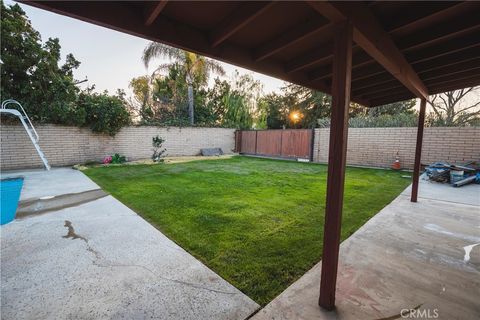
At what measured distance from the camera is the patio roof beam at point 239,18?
156 centimetres

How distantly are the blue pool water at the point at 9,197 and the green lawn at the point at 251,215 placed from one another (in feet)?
4.73

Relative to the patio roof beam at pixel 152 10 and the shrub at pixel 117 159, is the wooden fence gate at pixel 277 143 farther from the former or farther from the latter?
the patio roof beam at pixel 152 10

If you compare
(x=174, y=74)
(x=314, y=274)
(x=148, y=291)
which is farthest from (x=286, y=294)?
(x=174, y=74)

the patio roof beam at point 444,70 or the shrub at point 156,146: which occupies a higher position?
the patio roof beam at point 444,70

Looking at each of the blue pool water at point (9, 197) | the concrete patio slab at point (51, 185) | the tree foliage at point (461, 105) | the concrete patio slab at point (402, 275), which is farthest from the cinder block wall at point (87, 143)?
the tree foliage at point (461, 105)

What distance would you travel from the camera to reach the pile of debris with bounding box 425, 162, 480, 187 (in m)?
5.50

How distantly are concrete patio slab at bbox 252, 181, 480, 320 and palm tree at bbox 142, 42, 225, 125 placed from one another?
12.1m

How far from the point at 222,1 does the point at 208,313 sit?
227 cm

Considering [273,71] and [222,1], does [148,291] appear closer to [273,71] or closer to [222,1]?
[222,1]

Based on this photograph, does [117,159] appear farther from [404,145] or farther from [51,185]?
[404,145]

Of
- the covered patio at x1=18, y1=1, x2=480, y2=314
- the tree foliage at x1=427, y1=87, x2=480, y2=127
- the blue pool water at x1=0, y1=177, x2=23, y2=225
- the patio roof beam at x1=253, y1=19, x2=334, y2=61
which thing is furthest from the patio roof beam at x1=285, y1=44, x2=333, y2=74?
the tree foliage at x1=427, y1=87, x2=480, y2=127

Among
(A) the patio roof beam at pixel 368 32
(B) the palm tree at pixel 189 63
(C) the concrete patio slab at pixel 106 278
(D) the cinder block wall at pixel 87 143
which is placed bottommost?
(C) the concrete patio slab at pixel 106 278

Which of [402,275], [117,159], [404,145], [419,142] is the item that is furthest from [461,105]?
[117,159]

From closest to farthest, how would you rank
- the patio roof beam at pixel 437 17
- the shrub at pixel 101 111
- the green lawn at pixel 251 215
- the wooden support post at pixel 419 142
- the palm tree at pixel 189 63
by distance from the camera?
1. the patio roof beam at pixel 437 17
2. the green lawn at pixel 251 215
3. the wooden support post at pixel 419 142
4. the shrub at pixel 101 111
5. the palm tree at pixel 189 63
